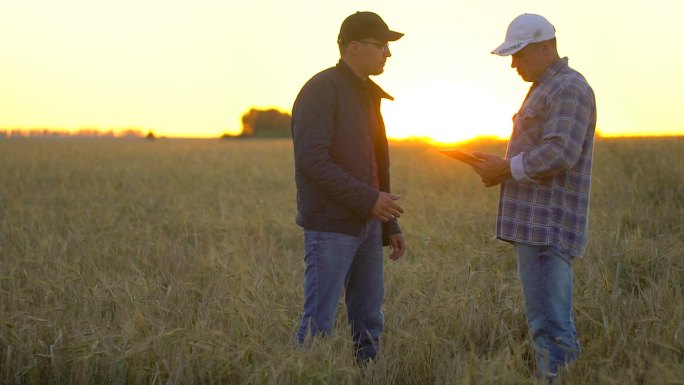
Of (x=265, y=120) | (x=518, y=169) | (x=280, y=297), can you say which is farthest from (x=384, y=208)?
(x=265, y=120)

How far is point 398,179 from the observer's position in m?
17.6

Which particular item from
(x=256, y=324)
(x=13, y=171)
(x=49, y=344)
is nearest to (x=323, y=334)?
(x=256, y=324)

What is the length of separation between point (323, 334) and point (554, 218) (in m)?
1.31

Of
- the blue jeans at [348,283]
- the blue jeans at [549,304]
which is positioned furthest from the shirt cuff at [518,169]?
the blue jeans at [348,283]

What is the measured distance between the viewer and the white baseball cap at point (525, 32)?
149 inches

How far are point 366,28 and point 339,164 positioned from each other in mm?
691

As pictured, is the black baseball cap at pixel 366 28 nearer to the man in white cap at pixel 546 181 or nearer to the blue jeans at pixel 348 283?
the man in white cap at pixel 546 181

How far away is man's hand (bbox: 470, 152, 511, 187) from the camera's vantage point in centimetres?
392

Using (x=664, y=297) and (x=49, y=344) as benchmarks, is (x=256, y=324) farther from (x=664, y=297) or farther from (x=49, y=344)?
(x=664, y=297)

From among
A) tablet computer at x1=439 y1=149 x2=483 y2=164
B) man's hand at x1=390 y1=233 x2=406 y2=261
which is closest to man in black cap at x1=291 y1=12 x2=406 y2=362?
man's hand at x1=390 y1=233 x2=406 y2=261

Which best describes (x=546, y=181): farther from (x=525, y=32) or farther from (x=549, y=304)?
(x=525, y=32)

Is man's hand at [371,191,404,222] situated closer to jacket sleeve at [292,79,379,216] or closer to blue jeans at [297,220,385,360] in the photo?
jacket sleeve at [292,79,379,216]

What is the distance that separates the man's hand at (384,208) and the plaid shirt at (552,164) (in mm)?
545

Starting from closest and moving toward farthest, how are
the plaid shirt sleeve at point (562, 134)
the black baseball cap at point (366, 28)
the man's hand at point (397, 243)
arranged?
the plaid shirt sleeve at point (562, 134) → the black baseball cap at point (366, 28) → the man's hand at point (397, 243)
